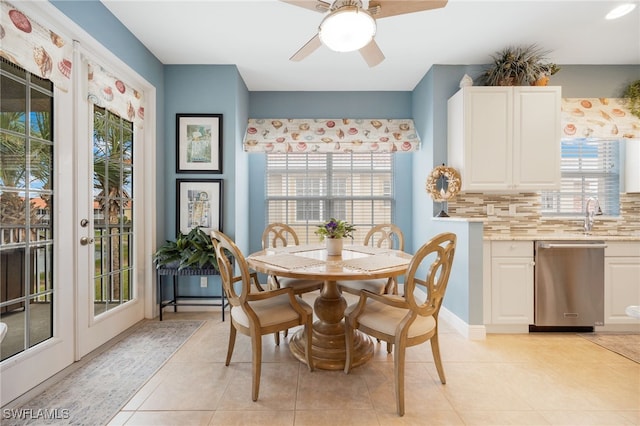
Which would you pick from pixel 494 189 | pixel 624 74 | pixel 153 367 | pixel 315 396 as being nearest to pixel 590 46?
pixel 624 74

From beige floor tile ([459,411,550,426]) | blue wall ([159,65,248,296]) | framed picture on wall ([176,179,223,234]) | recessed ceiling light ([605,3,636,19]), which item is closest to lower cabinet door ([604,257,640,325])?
beige floor tile ([459,411,550,426])

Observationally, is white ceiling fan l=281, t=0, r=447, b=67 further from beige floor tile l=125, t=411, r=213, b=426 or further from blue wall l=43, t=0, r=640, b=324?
beige floor tile l=125, t=411, r=213, b=426

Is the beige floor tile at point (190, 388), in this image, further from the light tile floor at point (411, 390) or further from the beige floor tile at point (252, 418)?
the beige floor tile at point (252, 418)

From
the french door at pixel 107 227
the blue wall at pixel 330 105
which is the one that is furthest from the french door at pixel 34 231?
the blue wall at pixel 330 105

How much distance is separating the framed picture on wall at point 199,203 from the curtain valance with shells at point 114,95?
746mm

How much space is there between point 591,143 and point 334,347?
11.9 ft

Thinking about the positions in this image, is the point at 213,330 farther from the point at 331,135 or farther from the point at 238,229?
the point at 331,135

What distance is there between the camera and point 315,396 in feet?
5.84

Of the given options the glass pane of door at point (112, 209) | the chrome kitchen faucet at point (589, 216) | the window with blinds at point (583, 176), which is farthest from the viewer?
the window with blinds at point (583, 176)

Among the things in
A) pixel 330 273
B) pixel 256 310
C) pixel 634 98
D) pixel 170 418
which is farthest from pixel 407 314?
pixel 634 98

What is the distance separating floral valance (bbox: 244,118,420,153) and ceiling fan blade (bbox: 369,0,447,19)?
200 centimetres

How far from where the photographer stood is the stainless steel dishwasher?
2.63 meters

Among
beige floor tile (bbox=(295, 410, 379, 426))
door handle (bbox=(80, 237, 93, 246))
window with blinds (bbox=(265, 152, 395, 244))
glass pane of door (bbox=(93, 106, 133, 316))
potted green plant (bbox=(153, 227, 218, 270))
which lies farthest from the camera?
window with blinds (bbox=(265, 152, 395, 244))

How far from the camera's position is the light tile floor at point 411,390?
63.7 inches
